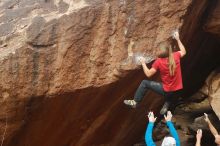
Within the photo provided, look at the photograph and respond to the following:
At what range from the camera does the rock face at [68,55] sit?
8.24 meters

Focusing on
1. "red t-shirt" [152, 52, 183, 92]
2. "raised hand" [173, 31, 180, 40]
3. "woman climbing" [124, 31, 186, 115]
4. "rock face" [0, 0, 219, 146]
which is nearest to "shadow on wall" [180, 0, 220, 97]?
"rock face" [0, 0, 219, 146]

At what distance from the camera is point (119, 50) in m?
8.59

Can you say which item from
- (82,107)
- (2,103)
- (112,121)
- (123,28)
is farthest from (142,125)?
(2,103)

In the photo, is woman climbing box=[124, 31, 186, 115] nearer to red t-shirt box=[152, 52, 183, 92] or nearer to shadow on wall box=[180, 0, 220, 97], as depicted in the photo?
red t-shirt box=[152, 52, 183, 92]

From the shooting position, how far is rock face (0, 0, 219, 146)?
824 centimetres

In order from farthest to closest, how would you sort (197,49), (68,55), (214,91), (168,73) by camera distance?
1. (197,49)
2. (214,91)
3. (68,55)
4. (168,73)

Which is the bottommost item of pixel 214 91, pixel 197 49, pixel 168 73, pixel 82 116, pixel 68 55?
pixel 214 91

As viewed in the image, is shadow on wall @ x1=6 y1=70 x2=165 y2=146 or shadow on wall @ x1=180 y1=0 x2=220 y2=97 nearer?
shadow on wall @ x1=6 y1=70 x2=165 y2=146

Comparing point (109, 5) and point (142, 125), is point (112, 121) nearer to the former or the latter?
point (142, 125)

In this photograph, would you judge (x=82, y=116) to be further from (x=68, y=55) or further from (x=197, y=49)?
(x=197, y=49)

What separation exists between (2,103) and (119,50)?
228 centimetres

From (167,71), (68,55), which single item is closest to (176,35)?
(167,71)

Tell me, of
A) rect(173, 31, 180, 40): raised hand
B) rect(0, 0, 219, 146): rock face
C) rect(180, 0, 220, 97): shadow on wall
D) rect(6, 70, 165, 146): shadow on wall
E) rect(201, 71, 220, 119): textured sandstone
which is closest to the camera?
rect(0, 0, 219, 146): rock face

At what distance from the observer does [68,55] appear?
837cm
